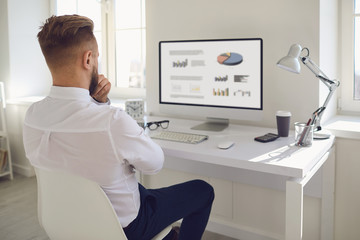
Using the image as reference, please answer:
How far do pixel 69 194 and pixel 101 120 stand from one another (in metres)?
0.27

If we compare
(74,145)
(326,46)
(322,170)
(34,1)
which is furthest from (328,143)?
(34,1)

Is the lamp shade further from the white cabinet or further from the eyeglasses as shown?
the white cabinet

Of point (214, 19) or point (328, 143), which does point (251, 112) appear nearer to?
point (328, 143)

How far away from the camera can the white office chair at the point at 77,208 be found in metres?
1.23

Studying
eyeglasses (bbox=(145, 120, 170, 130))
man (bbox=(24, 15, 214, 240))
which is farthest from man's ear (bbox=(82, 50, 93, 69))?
eyeglasses (bbox=(145, 120, 170, 130))

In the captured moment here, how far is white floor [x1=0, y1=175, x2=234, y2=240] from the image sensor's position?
2.41 meters

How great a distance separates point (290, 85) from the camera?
7.05 feet

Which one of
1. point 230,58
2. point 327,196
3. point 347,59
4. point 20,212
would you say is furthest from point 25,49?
point 327,196

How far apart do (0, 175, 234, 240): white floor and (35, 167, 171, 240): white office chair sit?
1.17m

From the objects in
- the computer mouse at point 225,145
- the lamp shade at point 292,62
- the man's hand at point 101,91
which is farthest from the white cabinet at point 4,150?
the lamp shade at point 292,62

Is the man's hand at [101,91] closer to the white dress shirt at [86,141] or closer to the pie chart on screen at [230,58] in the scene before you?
the white dress shirt at [86,141]

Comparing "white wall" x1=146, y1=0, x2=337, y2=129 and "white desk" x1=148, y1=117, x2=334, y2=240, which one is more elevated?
"white wall" x1=146, y1=0, x2=337, y2=129

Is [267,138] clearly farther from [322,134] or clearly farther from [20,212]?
[20,212]

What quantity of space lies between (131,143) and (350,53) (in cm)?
164
